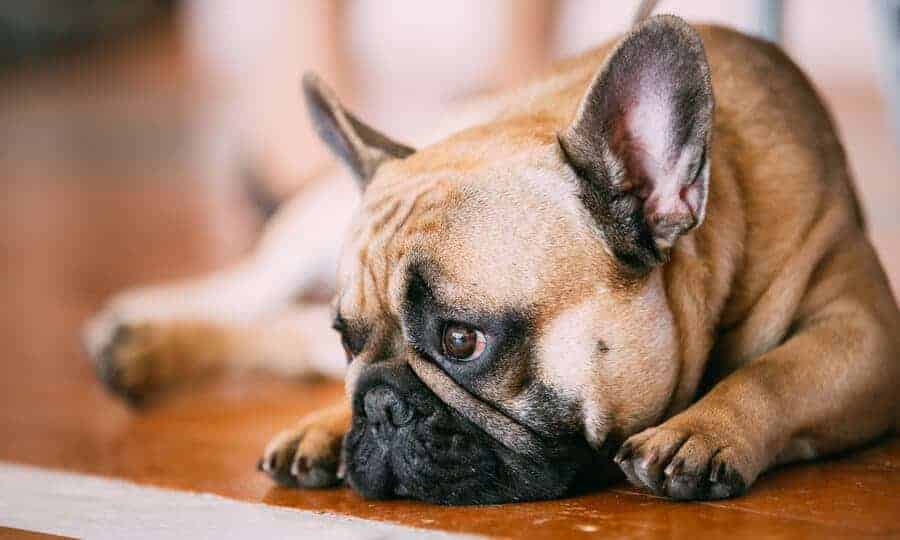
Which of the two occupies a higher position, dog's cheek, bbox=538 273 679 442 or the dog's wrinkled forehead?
the dog's wrinkled forehead

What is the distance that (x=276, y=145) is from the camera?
3582 mm

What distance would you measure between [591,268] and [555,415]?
0.18 meters

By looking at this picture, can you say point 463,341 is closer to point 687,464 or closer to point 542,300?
point 542,300

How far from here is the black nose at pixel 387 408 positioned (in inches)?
55.1

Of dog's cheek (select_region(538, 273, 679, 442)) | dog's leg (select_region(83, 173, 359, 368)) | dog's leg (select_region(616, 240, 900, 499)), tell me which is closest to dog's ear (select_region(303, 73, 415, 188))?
dog's cheek (select_region(538, 273, 679, 442))

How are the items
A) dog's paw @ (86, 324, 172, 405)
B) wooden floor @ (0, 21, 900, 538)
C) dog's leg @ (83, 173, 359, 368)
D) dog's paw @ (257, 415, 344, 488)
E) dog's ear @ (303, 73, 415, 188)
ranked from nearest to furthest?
1. wooden floor @ (0, 21, 900, 538)
2. dog's paw @ (257, 415, 344, 488)
3. dog's ear @ (303, 73, 415, 188)
4. dog's paw @ (86, 324, 172, 405)
5. dog's leg @ (83, 173, 359, 368)

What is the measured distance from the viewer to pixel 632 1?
3.97 meters

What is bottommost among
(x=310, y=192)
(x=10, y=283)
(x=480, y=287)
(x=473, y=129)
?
(x=10, y=283)

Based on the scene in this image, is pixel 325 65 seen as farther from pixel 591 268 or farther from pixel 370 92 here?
pixel 591 268

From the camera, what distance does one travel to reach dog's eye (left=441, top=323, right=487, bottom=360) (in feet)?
4.49

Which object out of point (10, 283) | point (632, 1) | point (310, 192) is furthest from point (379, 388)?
point (632, 1)

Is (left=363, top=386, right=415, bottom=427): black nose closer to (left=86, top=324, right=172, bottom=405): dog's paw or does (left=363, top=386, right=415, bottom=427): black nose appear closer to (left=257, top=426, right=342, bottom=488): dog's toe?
(left=257, top=426, right=342, bottom=488): dog's toe

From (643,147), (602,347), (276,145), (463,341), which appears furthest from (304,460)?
(276,145)

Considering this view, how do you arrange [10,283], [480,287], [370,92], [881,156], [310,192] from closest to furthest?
[480,287]
[310,192]
[10,283]
[881,156]
[370,92]
